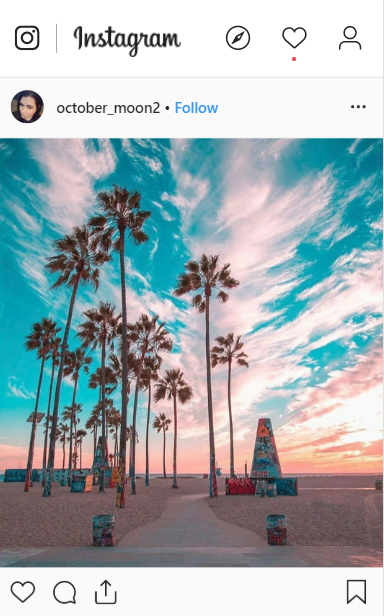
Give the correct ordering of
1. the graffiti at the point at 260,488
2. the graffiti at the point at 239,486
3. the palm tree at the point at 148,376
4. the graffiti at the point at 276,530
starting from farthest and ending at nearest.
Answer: the palm tree at the point at 148,376, the graffiti at the point at 239,486, the graffiti at the point at 260,488, the graffiti at the point at 276,530

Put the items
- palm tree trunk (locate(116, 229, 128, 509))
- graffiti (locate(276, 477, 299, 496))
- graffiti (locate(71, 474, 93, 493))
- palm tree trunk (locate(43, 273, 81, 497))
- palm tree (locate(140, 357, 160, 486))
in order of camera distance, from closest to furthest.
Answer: palm tree trunk (locate(116, 229, 128, 509)) → palm tree trunk (locate(43, 273, 81, 497)) → graffiti (locate(276, 477, 299, 496)) → graffiti (locate(71, 474, 93, 493)) → palm tree (locate(140, 357, 160, 486))
